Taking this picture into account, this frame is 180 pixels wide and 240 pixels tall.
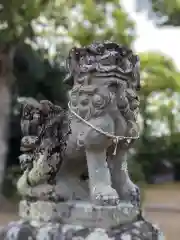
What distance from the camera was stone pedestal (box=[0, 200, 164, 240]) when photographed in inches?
67.3

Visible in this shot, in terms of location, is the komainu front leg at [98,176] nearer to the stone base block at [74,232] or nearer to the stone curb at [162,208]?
the stone base block at [74,232]

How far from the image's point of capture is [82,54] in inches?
73.0

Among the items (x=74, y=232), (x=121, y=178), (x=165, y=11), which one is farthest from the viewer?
(x=165, y=11)

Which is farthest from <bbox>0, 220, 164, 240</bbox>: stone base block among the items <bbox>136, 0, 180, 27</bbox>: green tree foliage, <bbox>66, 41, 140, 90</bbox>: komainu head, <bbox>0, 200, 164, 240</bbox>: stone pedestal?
<bbox>136, 0, 180, 27</bbox>: green tree foliage

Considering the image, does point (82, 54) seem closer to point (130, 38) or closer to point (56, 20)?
point (56, 20)

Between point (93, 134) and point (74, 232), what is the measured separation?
0.36 m

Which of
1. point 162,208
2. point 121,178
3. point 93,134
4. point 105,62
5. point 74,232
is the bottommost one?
point 162,208

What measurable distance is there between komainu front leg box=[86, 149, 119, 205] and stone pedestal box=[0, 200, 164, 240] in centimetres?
4

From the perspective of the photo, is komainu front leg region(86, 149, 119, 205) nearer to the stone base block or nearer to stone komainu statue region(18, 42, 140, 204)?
stone komainu statue region(18, 42, 140, 204)

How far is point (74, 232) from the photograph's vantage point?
1719 millimetres

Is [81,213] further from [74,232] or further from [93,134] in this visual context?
[93,134]

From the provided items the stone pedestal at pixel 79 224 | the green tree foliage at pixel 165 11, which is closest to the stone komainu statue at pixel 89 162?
the stone pedestal at pixel 79 224

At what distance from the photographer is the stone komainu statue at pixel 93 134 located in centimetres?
178

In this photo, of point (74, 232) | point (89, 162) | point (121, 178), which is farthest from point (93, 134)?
point (74, 232)
